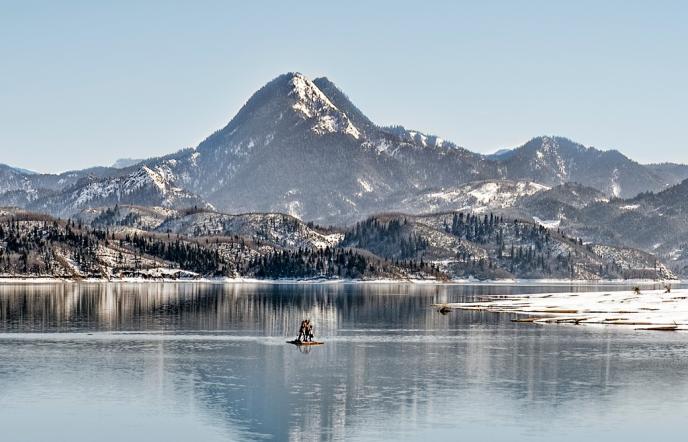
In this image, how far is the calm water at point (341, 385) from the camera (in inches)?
2948

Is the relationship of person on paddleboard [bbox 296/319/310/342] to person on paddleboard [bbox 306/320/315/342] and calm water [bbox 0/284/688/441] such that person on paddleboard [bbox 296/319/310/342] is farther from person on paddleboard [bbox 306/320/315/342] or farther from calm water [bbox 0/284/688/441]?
calm water [bbox 0/284/688/441]

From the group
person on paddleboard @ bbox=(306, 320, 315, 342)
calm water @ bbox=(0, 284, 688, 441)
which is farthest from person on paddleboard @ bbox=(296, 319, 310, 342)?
calm water @ bbox=(0, 284, 688, 441)

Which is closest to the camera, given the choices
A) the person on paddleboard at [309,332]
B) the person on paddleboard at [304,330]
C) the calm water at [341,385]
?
the calm water at [341,385]

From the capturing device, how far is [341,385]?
95562 millimetres

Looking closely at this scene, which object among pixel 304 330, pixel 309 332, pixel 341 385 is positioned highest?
pixel 304 330

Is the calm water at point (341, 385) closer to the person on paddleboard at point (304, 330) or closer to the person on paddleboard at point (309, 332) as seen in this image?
the person on paddleboard at point (304, 330)

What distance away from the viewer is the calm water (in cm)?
7488

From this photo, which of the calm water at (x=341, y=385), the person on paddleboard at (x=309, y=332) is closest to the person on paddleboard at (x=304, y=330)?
the person on paddleboard at (x=309, y=332)

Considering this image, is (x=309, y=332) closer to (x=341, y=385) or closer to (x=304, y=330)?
(x=304, y=330)

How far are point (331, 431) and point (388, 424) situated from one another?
4.91 metres

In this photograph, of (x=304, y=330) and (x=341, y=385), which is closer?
(x=341, y=385)

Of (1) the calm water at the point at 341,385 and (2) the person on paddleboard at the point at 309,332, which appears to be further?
(2) the person on paddleboard at the point at 309,332

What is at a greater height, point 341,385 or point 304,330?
point 304,330

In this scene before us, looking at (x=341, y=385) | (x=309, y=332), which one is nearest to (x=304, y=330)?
(x=309, y=332)
